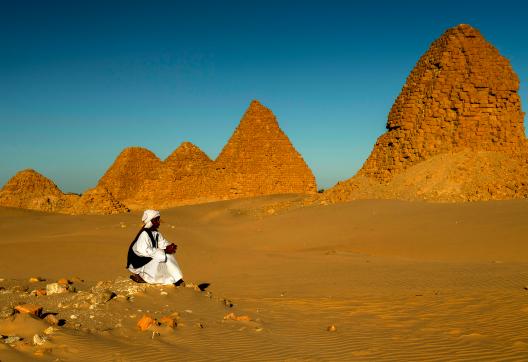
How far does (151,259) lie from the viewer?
26.2ft

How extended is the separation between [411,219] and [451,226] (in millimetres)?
1946

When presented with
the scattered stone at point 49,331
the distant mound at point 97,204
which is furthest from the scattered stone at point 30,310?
the distant mound at point 97,204

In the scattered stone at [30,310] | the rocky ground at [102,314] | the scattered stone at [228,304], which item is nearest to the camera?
the rocky ground at [102,314]

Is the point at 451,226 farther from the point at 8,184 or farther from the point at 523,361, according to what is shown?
the point at 8,184

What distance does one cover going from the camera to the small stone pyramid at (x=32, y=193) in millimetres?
42125

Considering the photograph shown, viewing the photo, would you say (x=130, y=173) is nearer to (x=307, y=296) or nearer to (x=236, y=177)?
(x=236, y=177)

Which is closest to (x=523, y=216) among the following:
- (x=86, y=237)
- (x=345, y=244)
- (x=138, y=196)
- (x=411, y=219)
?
(x=411, y=219)

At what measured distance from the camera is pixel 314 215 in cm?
2256

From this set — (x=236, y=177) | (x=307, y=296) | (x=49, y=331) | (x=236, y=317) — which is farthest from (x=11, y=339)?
(x=236, y=177)

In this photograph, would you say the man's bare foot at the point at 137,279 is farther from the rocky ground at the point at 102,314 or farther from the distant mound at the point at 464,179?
the distant mound at the point at 464,179

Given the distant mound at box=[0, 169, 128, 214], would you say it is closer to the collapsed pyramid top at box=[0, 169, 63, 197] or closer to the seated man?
the collapsed pyramid top at box=[0, 169, 63, 197]

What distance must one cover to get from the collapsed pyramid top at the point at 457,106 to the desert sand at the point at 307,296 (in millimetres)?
4537

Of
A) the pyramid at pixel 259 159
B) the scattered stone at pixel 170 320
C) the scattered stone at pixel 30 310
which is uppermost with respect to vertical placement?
the pyramid at pixel 259 159

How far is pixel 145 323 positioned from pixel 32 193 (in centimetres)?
4355
